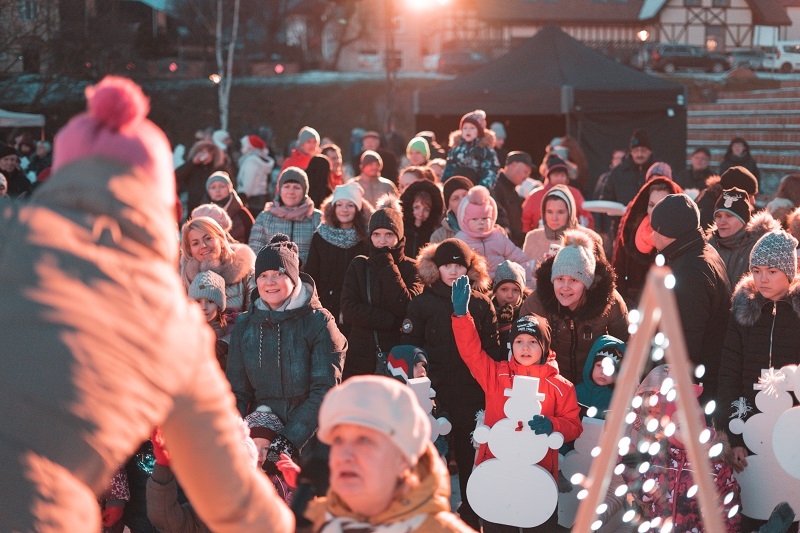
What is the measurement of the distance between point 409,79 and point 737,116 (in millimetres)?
16981

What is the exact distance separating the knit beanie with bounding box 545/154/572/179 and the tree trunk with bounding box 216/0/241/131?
28.1 metres

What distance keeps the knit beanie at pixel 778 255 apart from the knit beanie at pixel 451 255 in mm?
1650

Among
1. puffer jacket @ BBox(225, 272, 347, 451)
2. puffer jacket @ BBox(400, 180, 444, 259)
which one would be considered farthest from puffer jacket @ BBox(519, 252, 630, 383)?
puffer jacket @ BBox(400, 180, 444, 259)

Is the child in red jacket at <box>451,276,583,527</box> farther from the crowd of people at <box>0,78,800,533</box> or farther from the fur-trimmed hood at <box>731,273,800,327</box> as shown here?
the fur-trimmed hood at <box>731,273,800,327</box>

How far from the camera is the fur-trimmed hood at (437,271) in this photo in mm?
6680

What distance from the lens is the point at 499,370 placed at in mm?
5773

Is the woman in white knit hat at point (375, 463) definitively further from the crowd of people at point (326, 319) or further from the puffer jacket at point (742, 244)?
the puffer jacket at point (742, 244)

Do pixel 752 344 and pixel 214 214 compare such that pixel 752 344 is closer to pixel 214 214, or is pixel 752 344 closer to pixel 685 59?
pixel 214 214

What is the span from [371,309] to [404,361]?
3.05 feet

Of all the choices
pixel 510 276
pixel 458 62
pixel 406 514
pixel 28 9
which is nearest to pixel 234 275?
pixel 510 276

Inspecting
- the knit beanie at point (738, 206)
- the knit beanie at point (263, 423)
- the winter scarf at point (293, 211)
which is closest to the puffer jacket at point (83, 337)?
the knit beanie at point (263, 423)

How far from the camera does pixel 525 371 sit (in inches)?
223

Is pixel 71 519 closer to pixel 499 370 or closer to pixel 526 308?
pixel 499 370

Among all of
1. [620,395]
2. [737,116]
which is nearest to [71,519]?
[620,395]
